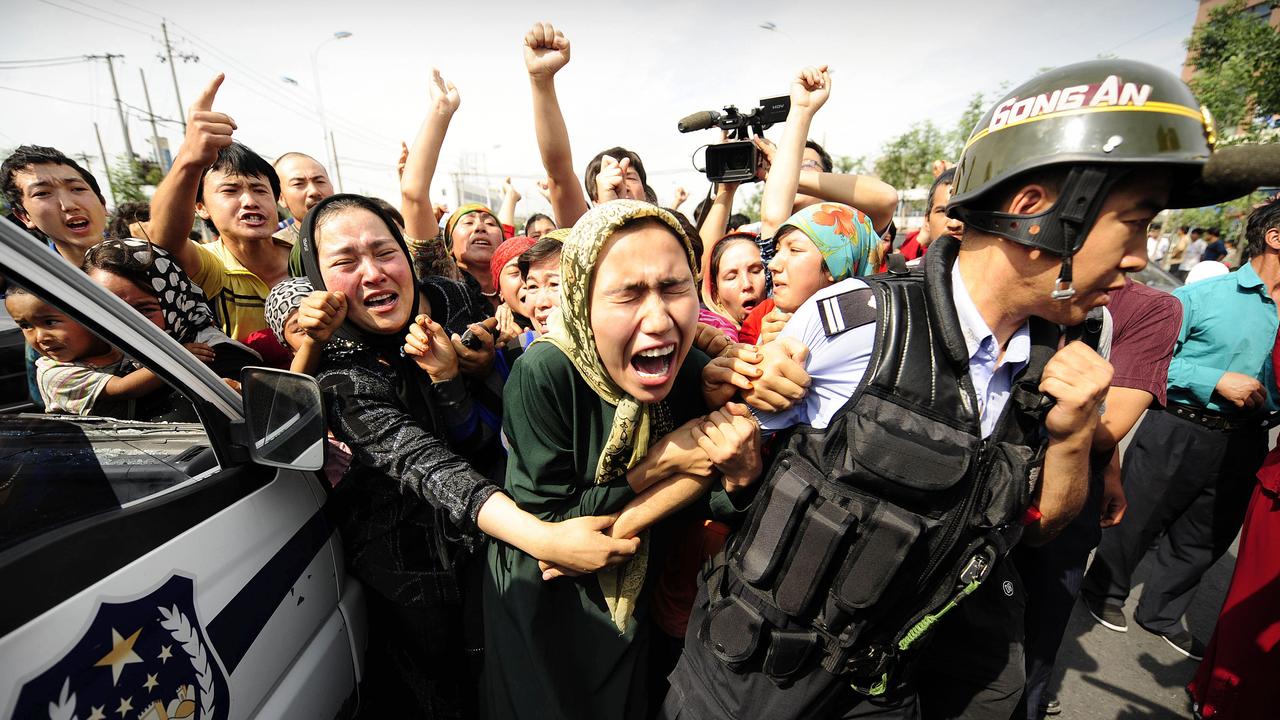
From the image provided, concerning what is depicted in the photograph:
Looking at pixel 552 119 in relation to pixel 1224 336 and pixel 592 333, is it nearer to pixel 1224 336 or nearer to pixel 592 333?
pixel 592 333

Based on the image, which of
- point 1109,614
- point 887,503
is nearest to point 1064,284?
point 887,503

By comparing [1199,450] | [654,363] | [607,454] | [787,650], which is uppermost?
[654,363]

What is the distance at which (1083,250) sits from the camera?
1.24 metres

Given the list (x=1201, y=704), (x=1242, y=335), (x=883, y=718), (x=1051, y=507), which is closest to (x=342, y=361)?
(x=883, y=718)

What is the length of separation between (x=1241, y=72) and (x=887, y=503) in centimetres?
1519

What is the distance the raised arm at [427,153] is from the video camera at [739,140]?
59.0 inches

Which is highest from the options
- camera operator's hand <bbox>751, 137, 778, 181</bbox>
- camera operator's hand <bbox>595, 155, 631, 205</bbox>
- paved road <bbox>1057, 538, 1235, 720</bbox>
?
camera operator's hand <bbox>751, 137, 778, 181</bbox>

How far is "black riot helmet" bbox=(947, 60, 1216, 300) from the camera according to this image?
117cm

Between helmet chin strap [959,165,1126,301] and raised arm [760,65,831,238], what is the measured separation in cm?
132

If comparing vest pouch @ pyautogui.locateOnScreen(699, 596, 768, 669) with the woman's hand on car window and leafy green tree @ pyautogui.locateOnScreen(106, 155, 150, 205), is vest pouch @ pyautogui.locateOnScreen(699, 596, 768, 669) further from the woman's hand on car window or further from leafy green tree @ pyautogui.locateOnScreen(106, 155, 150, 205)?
leafy green tree @ pyautogui.locateOnScreen(106, 155, 150, 205)

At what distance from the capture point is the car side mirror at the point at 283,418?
54.2 inches

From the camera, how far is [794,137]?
2.48 m

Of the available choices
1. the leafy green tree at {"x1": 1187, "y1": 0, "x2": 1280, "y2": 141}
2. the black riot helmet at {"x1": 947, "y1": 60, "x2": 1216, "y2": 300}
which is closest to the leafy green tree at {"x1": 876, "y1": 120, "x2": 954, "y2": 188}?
the leafy green tree at {"x1": 1187, "y1": 0, "x2": 1280, "y2": 141}

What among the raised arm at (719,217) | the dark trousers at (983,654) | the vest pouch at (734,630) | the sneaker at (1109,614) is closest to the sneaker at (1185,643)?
the sneaker at (1109,614)
